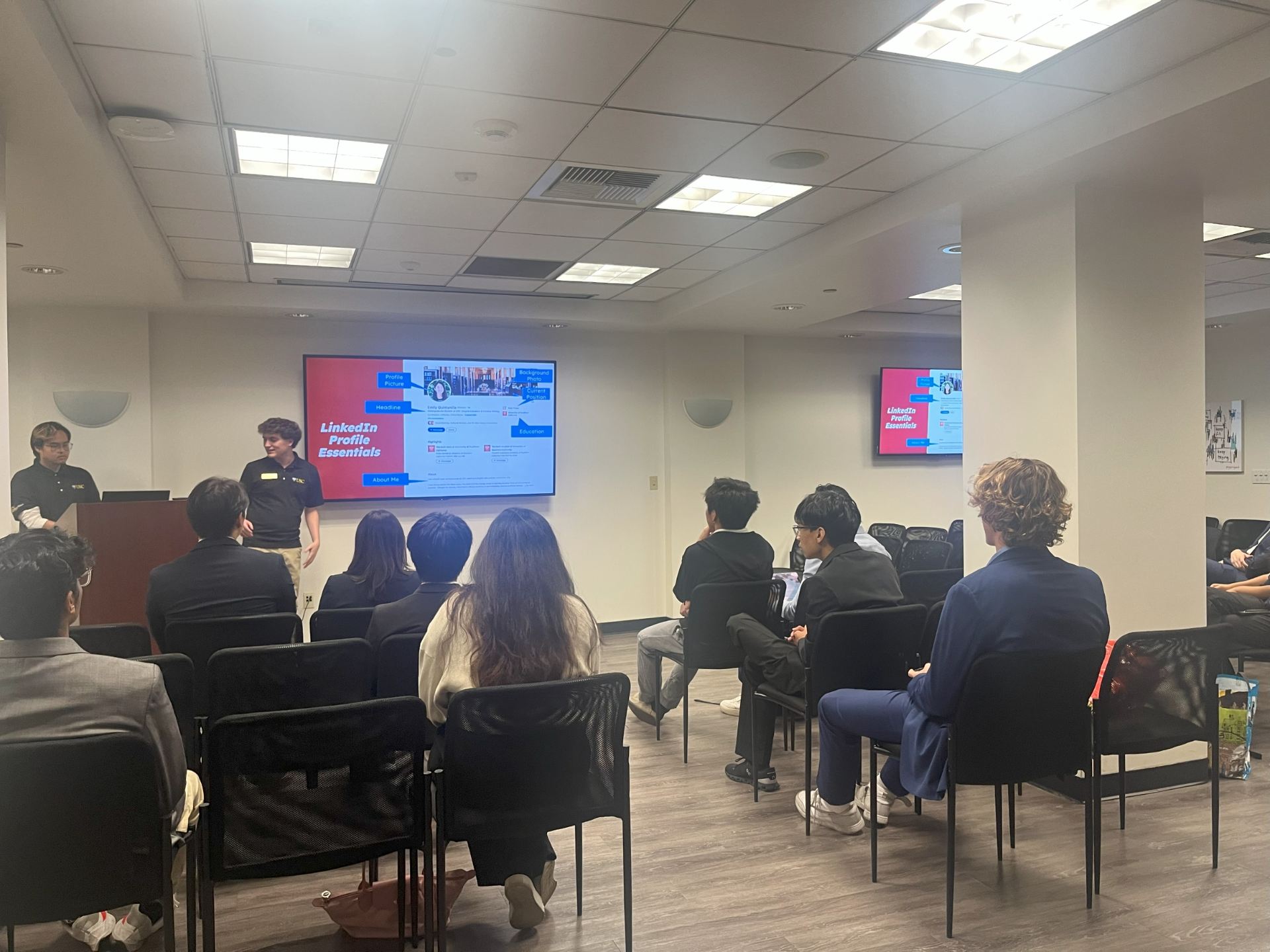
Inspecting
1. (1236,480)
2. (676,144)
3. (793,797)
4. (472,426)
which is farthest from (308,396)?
(1236,480)

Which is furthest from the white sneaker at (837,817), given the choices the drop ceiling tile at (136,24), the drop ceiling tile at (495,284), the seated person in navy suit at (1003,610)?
the drop ceiling tile at (495,284)

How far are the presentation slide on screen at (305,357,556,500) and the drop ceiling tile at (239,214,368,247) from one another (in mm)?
1988

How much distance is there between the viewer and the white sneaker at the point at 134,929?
2607mm

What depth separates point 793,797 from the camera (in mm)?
3857

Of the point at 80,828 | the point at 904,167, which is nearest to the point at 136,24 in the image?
the point at 80,828

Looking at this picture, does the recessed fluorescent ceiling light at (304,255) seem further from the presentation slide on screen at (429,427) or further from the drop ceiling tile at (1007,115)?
the drop ceiling tile at (1007,115)

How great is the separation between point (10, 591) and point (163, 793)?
0.55 metres

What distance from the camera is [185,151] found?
12.7 ft

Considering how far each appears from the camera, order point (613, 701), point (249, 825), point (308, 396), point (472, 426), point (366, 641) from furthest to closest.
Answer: point (472, 426) → point (308, 396) → point (366, 641) → point (613, 701) → point (249, 825)

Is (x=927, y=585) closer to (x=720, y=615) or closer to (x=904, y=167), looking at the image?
(x=720, y=615)

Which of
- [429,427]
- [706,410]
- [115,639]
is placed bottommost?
[115,639]

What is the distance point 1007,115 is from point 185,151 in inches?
136

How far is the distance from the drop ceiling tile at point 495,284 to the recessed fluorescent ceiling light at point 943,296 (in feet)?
9.94

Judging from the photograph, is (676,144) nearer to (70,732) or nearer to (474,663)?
(474,663)
